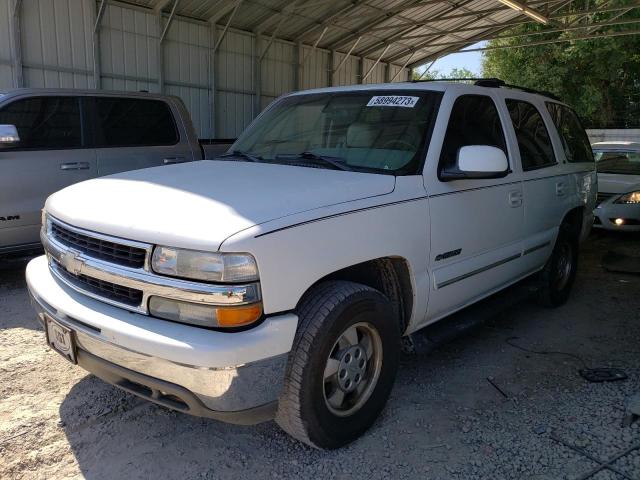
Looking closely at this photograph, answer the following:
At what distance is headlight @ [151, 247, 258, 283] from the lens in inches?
87.7

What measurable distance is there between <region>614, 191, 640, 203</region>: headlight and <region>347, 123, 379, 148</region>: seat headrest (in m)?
6.62

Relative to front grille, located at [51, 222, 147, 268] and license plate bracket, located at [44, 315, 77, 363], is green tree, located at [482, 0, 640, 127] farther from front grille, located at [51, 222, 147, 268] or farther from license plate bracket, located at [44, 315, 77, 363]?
license plate bracket, located at [44, 315, 77, 363]

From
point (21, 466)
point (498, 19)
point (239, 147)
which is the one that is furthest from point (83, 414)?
point (498, 19)

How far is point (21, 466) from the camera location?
2.67 m

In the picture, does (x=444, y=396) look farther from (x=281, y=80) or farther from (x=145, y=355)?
(x=281, y=80)

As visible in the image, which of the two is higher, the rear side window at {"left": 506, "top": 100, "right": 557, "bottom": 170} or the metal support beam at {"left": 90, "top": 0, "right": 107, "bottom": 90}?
the metal support beam at {"left": 90, "top": 0, "right": 107, "bottom": 90}

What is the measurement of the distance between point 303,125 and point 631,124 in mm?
24243

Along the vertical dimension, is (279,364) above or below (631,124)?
below

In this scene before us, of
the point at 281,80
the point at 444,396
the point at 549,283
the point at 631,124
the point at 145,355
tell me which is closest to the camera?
the point at 145,355

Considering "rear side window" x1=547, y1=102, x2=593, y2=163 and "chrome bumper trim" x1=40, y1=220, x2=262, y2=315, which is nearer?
"chrome bumper trim" x1=40, y1=220, x2=262, y2=315

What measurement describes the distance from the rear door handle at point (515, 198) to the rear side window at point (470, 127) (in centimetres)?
33

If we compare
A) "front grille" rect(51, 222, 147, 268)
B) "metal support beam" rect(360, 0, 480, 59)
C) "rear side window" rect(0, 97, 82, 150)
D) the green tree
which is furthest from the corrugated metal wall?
the green tree

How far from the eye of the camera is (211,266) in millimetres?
2238

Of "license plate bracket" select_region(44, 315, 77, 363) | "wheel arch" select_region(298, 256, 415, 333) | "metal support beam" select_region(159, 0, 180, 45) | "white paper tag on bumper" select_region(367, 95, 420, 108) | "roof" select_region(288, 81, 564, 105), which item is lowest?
"license plate bracket" select_region(44, 315, 77, 363)
